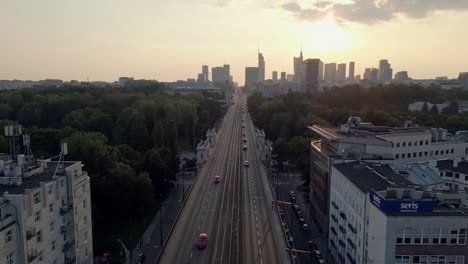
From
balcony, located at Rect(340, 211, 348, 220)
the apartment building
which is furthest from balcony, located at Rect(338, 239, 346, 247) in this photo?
the apartment building

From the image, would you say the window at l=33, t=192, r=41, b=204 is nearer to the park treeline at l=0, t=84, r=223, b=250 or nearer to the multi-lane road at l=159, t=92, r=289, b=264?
the multi-lane road at l=159, t=92, r=289, b=264

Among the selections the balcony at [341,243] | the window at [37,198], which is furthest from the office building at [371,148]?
the window at [37,198]

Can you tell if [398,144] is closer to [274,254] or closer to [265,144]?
[274,254]

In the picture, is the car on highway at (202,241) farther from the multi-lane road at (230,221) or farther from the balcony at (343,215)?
the balcony at (343,215)

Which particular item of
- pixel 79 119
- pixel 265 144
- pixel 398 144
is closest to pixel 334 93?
→ pixel 265 144

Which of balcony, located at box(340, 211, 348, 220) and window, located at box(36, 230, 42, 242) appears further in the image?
balcony, located at box(340, 211, 348, 220)

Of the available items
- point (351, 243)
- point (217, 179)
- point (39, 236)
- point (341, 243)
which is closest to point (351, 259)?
point (351, 243)
